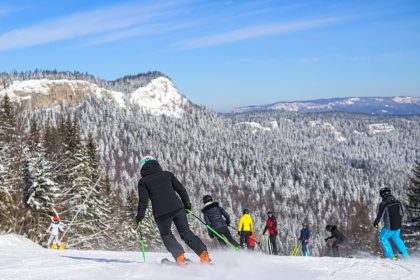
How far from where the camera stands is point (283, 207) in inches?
6486

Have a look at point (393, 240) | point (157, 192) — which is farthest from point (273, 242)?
point (157, 192)

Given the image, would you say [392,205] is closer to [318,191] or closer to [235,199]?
[235,199]

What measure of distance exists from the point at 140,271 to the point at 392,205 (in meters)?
6.14

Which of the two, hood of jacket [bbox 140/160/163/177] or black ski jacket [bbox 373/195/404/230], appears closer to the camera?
hood of jacket [bbox 140/160/163/177]

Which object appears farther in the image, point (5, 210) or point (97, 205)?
point (97, 205)

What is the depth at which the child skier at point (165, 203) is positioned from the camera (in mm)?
7520

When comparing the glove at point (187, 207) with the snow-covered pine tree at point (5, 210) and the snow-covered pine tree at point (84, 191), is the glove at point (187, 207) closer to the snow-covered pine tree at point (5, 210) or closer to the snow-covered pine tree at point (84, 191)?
the snow-covered pine tree at point (5, 210)

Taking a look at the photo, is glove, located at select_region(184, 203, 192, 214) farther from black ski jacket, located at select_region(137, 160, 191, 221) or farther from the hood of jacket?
the hood of jacket

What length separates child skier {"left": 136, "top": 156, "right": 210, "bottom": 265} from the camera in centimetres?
752

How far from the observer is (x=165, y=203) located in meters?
7.53

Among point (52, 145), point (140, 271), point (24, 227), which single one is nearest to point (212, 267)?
point (140, 271)

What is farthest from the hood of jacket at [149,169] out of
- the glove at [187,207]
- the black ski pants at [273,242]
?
the black ski pants at [273,242]

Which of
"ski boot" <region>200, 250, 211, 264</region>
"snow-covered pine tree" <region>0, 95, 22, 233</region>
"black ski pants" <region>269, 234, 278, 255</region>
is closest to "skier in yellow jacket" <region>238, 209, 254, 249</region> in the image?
"black ski pants" <region>269, 234, 278, 255</region>

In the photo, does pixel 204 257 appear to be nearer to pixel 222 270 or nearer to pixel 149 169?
pixel 222 270
